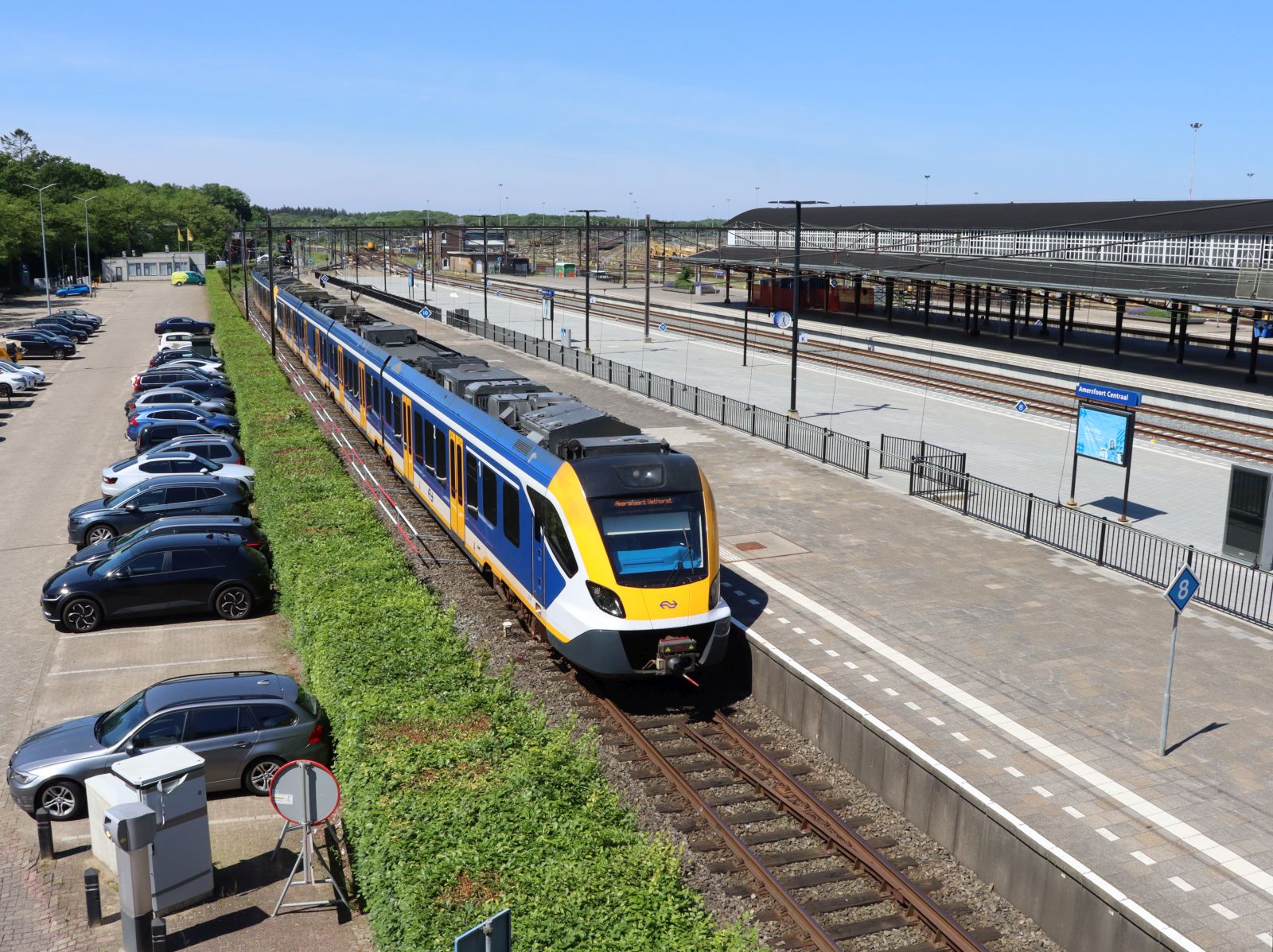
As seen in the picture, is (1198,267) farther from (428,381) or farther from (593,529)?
(593,529)

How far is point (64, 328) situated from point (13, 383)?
2105 cm

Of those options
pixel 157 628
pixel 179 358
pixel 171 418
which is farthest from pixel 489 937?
pixel 179 358

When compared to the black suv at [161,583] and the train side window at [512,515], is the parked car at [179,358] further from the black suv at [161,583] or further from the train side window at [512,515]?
the train side window at [512,515]

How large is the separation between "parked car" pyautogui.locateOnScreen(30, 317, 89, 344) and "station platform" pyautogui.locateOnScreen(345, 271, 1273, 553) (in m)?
28.1

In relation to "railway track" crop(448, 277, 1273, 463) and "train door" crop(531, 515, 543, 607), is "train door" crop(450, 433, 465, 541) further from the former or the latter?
"railway track" crop(448, 277, 1273, 463)

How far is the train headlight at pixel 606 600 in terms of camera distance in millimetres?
13523

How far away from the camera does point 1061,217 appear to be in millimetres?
61188

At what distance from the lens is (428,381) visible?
22.7 metres

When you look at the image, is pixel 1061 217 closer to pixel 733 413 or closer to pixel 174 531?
pixel 733 413

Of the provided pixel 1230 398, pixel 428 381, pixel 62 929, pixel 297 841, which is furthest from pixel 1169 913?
pixel 1230 398

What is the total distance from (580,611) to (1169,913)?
23.2 feet

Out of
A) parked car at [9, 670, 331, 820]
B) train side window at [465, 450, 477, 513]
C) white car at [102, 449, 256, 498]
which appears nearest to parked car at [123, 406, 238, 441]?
white car at [102, 449, 256, 498]

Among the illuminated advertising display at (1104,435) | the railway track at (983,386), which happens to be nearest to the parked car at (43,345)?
the railway track at (983,386)

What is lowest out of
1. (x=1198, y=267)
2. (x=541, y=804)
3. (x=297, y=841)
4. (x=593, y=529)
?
(x=297, y=841)
